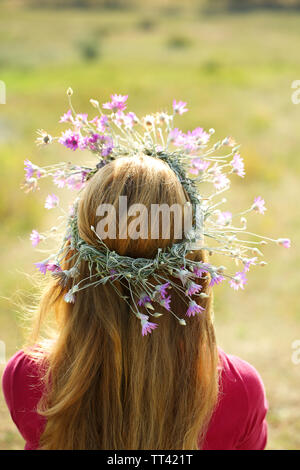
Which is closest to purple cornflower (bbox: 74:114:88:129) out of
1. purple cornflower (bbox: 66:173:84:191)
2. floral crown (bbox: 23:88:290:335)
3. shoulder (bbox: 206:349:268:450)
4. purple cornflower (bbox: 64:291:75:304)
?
floral crown (bbox: 23:88:290:335)

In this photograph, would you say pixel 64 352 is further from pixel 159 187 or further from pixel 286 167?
pixel 286 167

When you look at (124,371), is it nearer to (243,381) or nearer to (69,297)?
(69,297)

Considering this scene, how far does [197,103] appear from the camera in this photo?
15.9 metres

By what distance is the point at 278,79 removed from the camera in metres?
18.4

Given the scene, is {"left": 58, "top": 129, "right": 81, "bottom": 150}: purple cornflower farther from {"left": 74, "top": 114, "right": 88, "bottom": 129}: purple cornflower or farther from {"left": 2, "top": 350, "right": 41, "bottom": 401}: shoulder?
{"left": 2, "top": 350, "right": 41, "bottom": 401}: shoulder

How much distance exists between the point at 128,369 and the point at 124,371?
1 centimetres

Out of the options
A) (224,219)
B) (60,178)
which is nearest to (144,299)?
(224,219)

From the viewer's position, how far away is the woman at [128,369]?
1443 mm

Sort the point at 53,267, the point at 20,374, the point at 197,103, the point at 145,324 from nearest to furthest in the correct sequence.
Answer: the point at 145,324
the point at 53,267
the point at 20,374
the point at 197,103

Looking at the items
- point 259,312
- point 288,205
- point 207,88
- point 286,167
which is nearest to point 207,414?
point 259,312

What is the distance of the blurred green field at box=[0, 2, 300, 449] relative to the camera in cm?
517

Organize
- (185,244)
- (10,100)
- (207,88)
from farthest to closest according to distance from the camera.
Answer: (207,88)
(10,100)
(185,244)

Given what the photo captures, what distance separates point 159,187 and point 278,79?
1847cm

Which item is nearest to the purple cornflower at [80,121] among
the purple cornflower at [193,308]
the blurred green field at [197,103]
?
the purple cornflower at [193,308]
